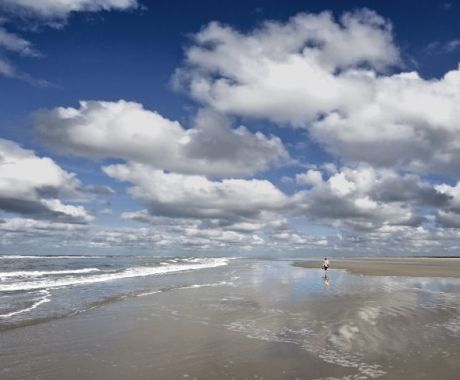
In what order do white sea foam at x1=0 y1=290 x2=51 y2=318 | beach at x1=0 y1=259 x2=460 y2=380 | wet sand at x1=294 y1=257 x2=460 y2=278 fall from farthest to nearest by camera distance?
wet sand at x1=294 y1=257 x2=460 y2=278 < white sea foam at x1=0 y1=290 x2=51 y2=318 < beach at x1=0 y1=259 x2=460 y2=380

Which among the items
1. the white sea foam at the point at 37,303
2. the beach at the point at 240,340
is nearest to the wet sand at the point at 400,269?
the beach at the point at 240,340

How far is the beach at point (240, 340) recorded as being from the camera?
9328 mm

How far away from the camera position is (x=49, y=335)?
1295cm

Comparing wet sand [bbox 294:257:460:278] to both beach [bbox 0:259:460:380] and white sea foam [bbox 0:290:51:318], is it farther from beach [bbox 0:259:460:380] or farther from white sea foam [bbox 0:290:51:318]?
white sea foam [bbox 0:290:51:318]

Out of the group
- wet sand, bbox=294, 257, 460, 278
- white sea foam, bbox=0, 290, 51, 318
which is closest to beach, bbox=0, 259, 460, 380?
white sea foam, bbox=0, 290, 51, 318

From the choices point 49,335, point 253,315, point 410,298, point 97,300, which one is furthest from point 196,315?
point 410,298

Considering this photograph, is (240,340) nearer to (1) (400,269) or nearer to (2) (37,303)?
(2) (37,303)

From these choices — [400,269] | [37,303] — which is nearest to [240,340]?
[37,303]

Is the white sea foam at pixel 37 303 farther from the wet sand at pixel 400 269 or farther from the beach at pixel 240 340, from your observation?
the wet sand at pixel 400 269

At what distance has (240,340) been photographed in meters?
12.1

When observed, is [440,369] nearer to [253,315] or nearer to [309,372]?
[309,372]

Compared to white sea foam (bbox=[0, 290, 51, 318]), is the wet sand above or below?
below

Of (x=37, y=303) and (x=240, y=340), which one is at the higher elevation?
(x=37, y=303)

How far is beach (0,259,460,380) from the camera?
9.33m
